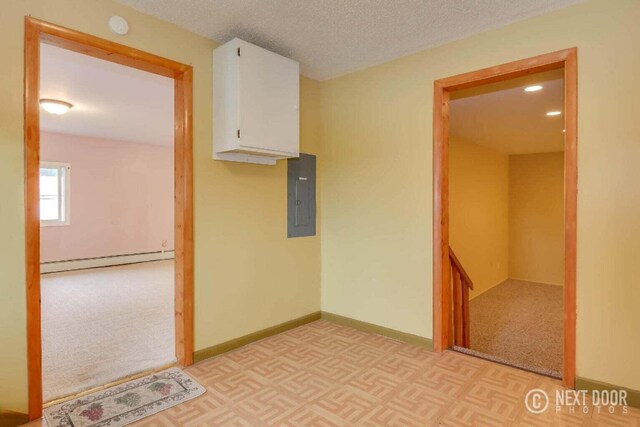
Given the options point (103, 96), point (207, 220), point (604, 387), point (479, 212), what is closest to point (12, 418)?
point (207, 220)

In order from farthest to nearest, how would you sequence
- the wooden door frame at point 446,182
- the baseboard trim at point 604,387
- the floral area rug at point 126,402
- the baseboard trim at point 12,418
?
the wooden door frame at point 446,182, the baseboard trim at point 604,387, the floral area rug at point 126,402, the baseboard trim at point 12,418

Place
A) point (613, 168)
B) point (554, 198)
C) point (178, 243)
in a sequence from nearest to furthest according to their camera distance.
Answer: point (613, 168), point (178, 243), point (554, 198)

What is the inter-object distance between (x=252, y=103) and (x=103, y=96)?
9.15ft

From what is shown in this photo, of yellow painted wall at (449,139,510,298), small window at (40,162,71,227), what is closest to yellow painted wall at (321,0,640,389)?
yellow painted wall at (449,139,510,298)

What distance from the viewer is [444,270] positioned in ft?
9.80

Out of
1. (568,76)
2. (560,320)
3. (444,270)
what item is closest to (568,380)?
(444,270)

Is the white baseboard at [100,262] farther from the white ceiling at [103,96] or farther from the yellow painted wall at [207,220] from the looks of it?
the yellow painted wall at [207,220]

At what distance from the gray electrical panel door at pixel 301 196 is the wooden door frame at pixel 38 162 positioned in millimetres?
1057

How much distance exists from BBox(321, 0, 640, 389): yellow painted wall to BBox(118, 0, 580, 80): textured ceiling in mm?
167

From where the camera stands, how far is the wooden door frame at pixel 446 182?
2.32m

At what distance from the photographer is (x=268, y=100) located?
2783 mm

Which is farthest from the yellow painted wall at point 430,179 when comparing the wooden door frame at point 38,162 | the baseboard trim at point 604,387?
the wooden door frame at point 38,162

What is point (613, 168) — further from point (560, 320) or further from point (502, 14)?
point (560, 320)

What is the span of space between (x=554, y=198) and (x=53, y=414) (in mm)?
8088
